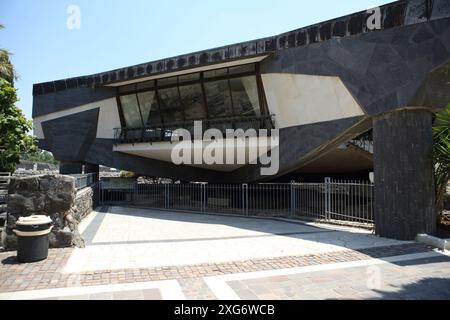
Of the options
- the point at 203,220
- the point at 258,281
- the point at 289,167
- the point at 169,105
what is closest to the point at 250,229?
the point at 203,220

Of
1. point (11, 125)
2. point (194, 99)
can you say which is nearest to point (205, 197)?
point (194, 99)

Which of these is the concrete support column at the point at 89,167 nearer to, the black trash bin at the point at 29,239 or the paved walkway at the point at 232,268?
the paved walkway at the point at 232,268

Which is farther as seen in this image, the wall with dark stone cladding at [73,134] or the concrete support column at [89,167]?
the concrete support column at [89,167]

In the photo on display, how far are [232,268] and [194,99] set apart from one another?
1324 cm

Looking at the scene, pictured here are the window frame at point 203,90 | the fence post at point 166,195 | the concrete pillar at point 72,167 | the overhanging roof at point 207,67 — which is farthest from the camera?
the concrete pillar at point 72,167

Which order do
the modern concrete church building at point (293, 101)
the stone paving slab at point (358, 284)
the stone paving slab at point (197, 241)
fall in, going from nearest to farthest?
the stone paving slab at point (358, 284), the stone paving slab at point (197, 241), the modern concrete church building at point (293, 101)

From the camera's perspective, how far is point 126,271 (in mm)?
7043

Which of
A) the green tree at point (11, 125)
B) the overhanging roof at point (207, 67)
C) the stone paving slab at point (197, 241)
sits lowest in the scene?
the stone paving slab at point (197, 241)

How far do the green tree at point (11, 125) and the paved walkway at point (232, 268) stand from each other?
727 cm

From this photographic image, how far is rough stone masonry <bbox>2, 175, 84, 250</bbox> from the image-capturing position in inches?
338

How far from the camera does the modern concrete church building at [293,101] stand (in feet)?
35.3

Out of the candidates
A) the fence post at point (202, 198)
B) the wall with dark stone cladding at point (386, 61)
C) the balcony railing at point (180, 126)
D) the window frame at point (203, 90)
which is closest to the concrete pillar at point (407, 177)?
the wall with dark stone cladding at point (386, 61)

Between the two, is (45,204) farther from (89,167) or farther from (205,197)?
(89,167)
